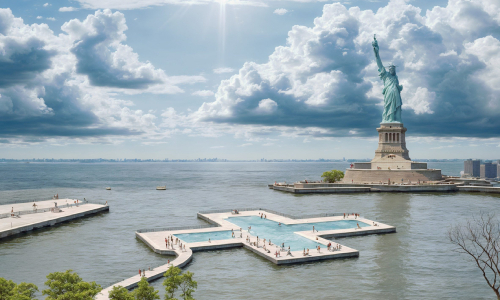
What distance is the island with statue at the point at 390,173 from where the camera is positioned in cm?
10969

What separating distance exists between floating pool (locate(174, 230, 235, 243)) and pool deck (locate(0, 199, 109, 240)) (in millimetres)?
24500

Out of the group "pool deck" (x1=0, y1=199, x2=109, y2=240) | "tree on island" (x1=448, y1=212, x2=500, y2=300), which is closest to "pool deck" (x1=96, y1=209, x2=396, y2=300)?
"tree on island" (x1=448, y1=212, x2=500, y2=300)

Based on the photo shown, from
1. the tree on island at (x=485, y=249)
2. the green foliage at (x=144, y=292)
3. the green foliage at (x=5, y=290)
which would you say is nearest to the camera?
the tree on island at (x=485, y=249)

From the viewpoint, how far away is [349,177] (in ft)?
397

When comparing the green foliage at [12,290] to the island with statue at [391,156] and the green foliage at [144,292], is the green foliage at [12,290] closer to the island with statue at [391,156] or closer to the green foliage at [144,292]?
the green foliage at [144,292]

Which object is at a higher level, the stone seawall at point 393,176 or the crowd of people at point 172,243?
the stone seawall at point 393,176

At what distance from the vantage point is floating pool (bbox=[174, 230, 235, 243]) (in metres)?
52.2

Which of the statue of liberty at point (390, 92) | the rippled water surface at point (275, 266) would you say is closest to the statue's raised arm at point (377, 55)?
the statue of liberty at point (390, 92)

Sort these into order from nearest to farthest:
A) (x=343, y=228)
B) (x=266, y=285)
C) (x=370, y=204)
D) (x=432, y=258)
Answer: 1. (x=266, y=285)
2. (x=432, y=258)
3. (x=343, y=228)
4. (x=370, y=204)

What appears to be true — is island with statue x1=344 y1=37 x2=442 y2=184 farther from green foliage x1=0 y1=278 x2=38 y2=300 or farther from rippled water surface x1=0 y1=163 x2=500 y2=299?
green foliage x1=0 y1=278 x2=38 y2=300

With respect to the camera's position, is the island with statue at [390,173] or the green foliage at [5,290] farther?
the island with statue at [390,173]

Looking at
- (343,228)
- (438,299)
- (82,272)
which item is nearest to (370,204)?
(343,228)

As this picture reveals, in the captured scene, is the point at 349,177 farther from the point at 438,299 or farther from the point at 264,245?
the point at 438,299

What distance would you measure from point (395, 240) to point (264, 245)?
1805cm
